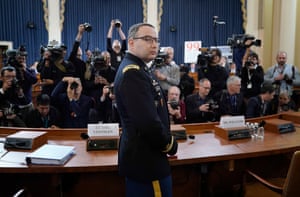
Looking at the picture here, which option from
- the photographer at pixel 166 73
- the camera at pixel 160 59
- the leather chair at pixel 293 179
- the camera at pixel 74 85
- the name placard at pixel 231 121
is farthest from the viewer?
the photographer at pixel 166 73

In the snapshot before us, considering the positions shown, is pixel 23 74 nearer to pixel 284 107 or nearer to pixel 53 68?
pixel 53 68

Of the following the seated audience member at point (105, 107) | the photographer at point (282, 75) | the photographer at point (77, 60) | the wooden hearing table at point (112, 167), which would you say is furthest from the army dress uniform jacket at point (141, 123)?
the photographer at point (282, 75)

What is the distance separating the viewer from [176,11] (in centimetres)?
830

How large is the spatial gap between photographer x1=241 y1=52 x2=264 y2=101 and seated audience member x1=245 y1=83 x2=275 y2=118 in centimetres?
57

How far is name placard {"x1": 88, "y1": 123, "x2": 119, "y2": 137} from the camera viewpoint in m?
2.02

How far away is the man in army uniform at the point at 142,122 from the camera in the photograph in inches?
48.4

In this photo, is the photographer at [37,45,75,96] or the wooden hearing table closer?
the wooden hearing table

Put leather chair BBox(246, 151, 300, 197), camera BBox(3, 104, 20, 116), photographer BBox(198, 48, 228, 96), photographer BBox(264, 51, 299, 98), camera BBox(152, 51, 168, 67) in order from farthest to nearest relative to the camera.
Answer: photographer BBox(264, 51, 299, 98)
photographer BBox(198, 48, 228, 96)
camera BBox(152, 51, 168, 67)
camera BBox(3, 104, 20, 116)
leather chair BBox(246, 151, 300, 197)

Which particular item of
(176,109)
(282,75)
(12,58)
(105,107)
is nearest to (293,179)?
(176,109)

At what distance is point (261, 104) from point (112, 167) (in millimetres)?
2228

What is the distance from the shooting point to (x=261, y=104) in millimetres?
3404

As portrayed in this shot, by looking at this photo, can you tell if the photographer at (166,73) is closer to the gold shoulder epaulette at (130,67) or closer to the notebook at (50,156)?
the notebook at (50,156)

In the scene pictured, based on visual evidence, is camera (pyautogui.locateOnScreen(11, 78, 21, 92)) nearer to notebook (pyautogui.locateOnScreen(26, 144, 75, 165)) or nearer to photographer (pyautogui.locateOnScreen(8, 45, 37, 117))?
photographer (pyautogui.locateOnScreen(8, 45, 37, 117))

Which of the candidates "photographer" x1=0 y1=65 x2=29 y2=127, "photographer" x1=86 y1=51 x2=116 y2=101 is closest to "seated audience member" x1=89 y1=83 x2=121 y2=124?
"photographer" x1=86 y1=51 x2=116 y2=101
